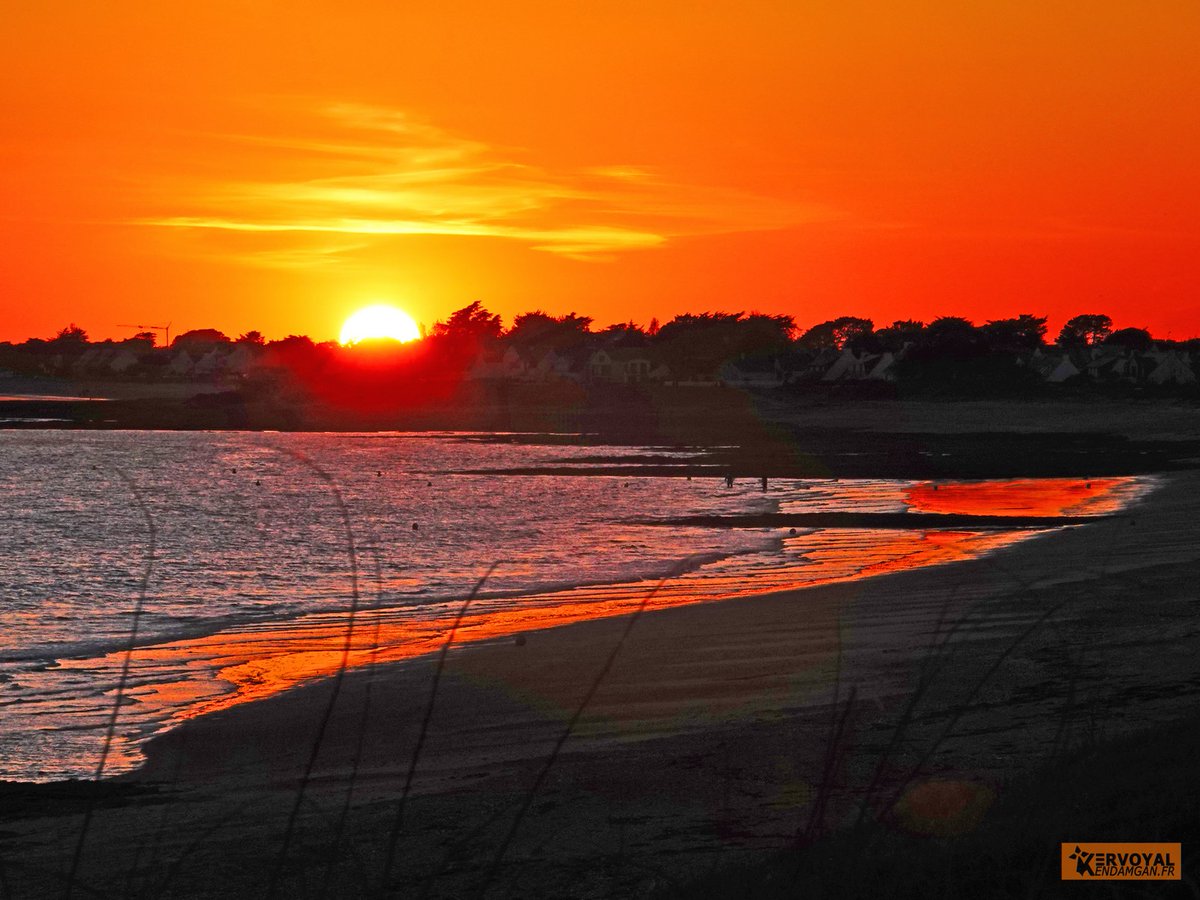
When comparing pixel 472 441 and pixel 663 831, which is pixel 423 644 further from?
pixel 472 441

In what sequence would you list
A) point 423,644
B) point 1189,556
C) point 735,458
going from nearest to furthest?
point 423,644 < point 1189,556 < point 735,458

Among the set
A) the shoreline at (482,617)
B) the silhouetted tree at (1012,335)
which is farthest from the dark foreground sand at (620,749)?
the silhouetted tree at (1012,335)

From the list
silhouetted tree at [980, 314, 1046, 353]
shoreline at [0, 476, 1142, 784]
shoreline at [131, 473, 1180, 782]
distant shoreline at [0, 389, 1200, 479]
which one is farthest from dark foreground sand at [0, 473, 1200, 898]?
silhouetted tree at [980, 314, 1046, 353]

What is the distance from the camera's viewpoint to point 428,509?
4053 centimetres

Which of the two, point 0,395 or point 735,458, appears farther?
point 0,395

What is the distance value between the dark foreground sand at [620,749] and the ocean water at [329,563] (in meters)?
1.06

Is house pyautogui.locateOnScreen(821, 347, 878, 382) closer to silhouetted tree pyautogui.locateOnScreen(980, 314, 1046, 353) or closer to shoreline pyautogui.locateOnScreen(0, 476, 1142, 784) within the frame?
silhouetted tree pyautogui.locateOnScreen(980, 314, 1046, 353)

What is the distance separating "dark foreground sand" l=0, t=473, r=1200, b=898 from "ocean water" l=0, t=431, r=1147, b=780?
106 cm

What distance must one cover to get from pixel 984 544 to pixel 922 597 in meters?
9.42

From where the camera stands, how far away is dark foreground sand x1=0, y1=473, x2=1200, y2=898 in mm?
7461

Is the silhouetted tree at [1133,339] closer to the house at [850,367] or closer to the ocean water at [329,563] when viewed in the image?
the house at [850,367]

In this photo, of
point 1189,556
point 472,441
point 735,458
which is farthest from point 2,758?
point 472,441

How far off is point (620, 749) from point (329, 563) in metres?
17.4

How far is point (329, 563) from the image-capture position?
87.8ft
